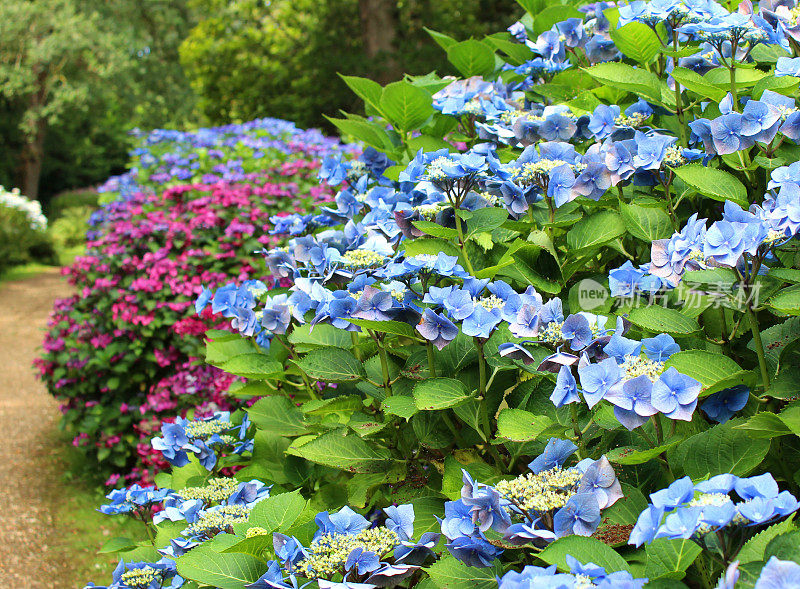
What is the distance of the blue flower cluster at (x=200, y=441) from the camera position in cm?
177

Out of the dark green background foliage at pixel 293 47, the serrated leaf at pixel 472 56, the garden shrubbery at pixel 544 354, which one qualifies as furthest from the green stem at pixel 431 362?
the dark green background foliage at pixel 293 47

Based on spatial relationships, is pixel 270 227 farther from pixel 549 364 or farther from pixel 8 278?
pixel 8 278

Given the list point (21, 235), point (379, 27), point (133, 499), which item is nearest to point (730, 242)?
point (133, 499)

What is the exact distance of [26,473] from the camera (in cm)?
529

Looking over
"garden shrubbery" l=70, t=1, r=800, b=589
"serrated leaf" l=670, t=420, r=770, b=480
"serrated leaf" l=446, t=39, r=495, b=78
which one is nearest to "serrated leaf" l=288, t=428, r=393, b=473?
"garden shrubbery" l=70, t=1, r=800, b=589

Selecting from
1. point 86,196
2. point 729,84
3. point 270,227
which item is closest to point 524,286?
point 729,84

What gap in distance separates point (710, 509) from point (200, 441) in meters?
1.35

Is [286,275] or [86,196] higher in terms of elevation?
[286,275]

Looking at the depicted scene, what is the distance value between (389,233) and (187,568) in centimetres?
82

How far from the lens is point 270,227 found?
496 centimetres

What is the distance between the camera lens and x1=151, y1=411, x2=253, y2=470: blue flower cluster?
177 centimetres

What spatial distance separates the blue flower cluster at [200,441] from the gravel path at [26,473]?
2750mm

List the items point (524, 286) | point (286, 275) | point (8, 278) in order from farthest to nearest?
point (8, 278)
point (286, 275)
point (524, 286)

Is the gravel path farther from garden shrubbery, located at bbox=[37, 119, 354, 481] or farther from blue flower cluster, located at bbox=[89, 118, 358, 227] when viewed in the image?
blue flower cluster, located at bbox=[89, 118, 358, 227]
